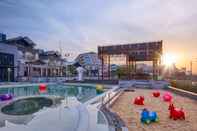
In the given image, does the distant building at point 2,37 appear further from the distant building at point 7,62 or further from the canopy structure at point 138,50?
the canopy structure at point 138,50

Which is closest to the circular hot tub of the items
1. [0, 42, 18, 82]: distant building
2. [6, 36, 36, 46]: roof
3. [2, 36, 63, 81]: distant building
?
[0, 42, 18, 82]: distant building

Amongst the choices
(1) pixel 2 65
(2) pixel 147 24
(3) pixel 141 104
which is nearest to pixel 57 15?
(2) pixel 147 24

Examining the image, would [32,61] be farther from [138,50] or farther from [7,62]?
[138,50]

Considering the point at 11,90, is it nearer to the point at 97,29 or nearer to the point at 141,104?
the point at 97,29

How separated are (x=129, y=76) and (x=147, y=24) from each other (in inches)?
365

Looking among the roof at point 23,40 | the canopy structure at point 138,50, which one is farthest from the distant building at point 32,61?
the canopy structure at point 138,50

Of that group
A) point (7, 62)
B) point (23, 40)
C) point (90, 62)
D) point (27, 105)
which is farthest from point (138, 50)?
point (90, 62)

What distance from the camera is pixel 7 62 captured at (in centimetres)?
2406

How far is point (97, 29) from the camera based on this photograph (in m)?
15.7

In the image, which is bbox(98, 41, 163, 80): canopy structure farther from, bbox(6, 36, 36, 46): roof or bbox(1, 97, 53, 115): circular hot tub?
bbox(6, 36, 36, 46): roof

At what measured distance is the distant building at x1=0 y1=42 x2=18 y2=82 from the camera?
76.3ft

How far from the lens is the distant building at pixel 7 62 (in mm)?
23266

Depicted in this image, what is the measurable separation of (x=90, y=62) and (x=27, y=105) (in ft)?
135

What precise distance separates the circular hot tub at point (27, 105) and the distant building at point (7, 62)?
16.2m
